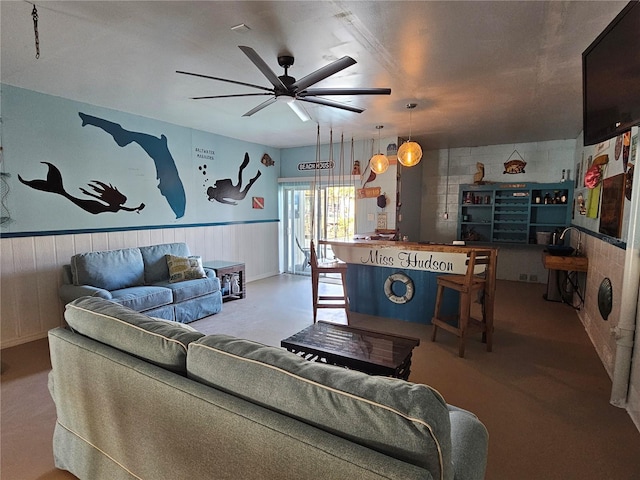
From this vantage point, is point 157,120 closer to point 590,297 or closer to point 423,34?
point 423,34

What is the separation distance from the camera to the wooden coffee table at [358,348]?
85.8 inches

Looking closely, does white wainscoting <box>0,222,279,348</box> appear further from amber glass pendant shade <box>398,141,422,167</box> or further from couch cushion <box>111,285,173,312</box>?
amber glass pendant shade <box>398,141,422,167</box>

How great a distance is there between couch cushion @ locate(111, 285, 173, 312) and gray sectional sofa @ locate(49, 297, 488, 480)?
187 centimetres

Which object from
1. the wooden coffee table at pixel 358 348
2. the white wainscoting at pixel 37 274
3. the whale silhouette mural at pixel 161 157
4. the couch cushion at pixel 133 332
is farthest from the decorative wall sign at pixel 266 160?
the couch cushion at pixel 133 332

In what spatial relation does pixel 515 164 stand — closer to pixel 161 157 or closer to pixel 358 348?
pixel 358 348

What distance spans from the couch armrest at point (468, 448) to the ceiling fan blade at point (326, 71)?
2178 millimetres

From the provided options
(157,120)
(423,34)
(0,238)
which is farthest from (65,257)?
(423,34)

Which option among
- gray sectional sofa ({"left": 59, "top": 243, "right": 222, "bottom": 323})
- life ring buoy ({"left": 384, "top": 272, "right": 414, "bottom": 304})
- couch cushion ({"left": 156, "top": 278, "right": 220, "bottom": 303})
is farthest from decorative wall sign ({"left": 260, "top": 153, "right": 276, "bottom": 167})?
life ring buoy ({"left": 384, "top": 272, "right": 414, "bottom": 304})

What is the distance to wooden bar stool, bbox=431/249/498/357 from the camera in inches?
130

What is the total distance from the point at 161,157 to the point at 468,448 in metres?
5.15

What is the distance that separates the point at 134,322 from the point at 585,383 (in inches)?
135

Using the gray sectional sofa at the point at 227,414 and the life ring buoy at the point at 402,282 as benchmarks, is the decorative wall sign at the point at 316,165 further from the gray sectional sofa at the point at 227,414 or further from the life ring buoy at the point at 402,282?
the gray sectional sofa at the point at 227,414

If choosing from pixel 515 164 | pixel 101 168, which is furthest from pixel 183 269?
pixel 515 164

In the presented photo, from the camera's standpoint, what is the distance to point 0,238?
352 centimetres
